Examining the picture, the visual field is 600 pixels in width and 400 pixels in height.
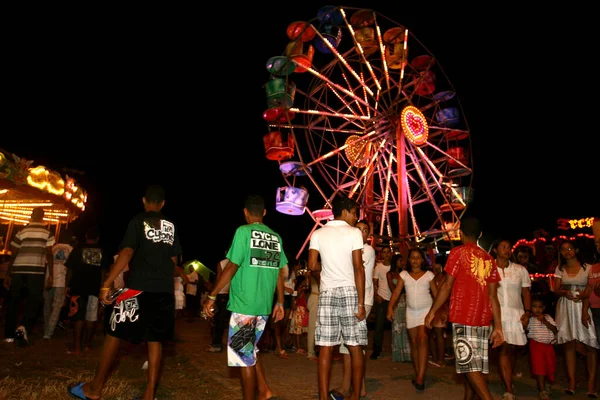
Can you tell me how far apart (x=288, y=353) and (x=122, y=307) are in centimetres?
501

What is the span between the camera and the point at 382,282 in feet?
28.3

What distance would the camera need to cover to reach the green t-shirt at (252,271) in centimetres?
390

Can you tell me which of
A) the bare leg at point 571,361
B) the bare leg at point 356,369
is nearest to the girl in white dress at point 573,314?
the bare leg at point 571,361

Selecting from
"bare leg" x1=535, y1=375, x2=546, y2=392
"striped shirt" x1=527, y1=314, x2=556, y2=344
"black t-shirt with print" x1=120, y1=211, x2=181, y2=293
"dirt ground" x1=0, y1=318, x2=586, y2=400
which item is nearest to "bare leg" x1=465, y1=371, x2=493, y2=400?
"dirt ground" x1=0, y1=318, x2=586, y2=400

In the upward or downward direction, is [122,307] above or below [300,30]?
below

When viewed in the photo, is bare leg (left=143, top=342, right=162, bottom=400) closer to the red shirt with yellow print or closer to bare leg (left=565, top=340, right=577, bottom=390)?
the red shirt with yellow print

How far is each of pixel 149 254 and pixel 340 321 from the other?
5.75 ft

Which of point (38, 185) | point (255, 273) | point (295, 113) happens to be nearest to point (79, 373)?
point (255, 273)

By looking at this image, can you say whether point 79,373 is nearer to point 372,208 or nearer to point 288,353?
point 288,353

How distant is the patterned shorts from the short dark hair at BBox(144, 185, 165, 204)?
1.21m

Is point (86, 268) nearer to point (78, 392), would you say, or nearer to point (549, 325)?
point (78, 392)

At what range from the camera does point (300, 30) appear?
1585cm

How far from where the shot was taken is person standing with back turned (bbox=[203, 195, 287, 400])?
3811 mm

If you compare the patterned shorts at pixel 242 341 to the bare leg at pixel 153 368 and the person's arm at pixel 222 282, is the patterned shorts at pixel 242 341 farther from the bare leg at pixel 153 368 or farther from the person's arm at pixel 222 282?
the bare leg at pixel 153 368
